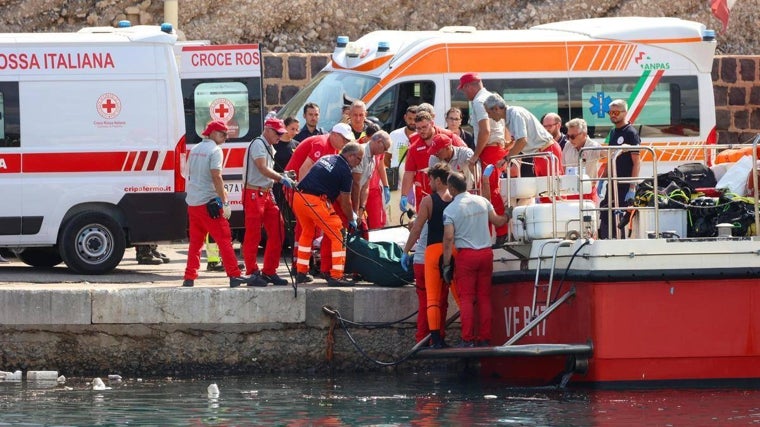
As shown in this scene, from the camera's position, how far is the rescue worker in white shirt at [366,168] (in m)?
14.4

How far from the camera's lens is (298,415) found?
11867 millimetres

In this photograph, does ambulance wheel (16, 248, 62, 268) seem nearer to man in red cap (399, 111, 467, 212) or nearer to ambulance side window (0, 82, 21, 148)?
ambulance side window (0, 82, 21, 148)

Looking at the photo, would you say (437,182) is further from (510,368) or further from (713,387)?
(713,387)

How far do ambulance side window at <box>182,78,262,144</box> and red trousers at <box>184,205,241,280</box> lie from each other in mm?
3702

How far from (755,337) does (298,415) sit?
3.67 meters

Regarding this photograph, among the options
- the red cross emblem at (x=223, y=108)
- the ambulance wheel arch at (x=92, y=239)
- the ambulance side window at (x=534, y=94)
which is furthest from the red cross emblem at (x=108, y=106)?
the ambulance side window at (x=534, y=94)

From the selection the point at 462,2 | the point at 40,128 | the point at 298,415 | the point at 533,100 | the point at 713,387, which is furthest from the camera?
the point at 462,2

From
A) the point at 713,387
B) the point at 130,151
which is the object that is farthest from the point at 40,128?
the point at 713,387

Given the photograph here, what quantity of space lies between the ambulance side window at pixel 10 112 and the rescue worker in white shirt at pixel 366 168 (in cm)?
343

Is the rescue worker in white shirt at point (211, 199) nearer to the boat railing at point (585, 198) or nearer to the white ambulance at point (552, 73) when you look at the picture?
the boat railing at point (585, 198)

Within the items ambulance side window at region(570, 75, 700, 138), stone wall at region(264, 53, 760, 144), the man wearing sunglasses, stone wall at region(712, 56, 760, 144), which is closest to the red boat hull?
the man wearing sunglasses

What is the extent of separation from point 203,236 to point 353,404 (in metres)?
2.99

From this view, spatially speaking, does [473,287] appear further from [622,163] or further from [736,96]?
[736,96]

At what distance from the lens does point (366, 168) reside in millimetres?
14805
